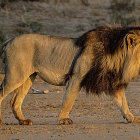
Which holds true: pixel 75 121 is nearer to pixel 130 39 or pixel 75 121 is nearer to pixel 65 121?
pixel 65 121

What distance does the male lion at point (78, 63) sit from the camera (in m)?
10.9

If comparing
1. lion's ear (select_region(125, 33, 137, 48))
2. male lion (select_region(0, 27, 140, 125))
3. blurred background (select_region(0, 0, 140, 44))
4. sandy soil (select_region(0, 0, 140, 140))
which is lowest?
blurred background (select_region(0, 0, 140, 44))

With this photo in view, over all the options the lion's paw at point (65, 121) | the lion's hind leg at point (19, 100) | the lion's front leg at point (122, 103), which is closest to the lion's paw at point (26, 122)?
the lion's hind leg at point (19, 100)

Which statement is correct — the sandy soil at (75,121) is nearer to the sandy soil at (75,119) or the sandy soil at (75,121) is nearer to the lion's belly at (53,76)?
the sandy soil at (75,119)

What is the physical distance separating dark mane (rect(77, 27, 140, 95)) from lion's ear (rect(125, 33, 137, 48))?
84 millimetres

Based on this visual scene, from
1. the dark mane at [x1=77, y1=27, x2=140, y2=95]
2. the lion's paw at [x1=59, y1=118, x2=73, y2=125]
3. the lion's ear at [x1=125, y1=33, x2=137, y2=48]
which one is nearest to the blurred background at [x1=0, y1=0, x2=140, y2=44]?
the dark mane at [x1=77, y1=27, x2=140, y2=95]

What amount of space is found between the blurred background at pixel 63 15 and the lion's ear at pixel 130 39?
17.0m

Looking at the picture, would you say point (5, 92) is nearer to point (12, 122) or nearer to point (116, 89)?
point (12, 122)

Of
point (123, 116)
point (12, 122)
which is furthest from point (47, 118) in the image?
point (123, 116)

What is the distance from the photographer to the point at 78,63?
431 inches

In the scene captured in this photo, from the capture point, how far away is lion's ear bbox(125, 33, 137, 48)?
11.0 meters

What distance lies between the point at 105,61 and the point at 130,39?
53 cm

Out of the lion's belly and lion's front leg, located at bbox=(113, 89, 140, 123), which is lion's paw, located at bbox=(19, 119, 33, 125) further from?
lion's front leg, located at bbox=(113, 89, 140, 123)

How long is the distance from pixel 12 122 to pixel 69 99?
46.3 inches
